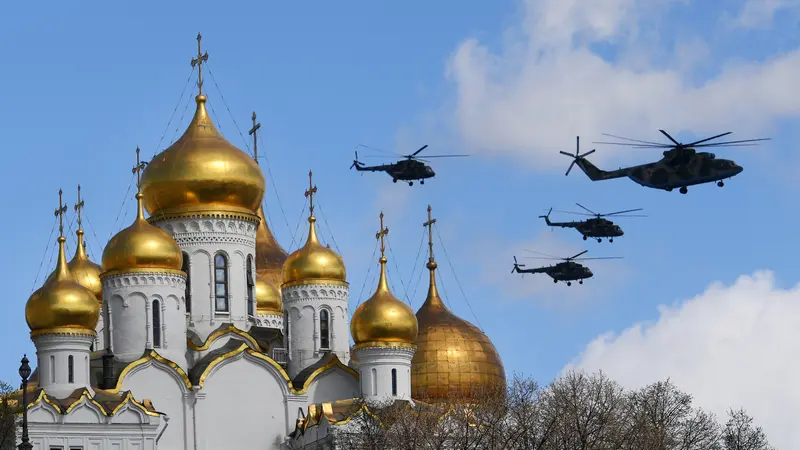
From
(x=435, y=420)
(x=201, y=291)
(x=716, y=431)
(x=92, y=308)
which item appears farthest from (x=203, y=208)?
(x=716, y=431)

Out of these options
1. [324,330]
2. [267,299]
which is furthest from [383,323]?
[267,299]

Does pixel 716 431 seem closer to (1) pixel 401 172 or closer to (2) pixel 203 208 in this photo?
(1) pixel 401 172

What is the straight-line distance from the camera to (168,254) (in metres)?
66.4

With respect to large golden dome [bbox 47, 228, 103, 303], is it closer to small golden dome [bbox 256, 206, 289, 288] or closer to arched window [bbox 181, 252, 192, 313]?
arched window [bbox 181, 252, 192, 313]

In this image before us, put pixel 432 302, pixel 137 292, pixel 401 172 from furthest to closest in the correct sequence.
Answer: pixel 432 302 → pixel 401 172 → pixel 137 292

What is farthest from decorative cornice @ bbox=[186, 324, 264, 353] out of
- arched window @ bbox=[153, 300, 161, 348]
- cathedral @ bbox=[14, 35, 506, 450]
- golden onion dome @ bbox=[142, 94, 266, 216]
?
golden onion dome @ bbox=[142, 94, 266, 216]

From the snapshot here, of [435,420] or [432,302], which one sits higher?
[432,302]

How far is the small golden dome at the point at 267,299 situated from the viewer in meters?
75.2

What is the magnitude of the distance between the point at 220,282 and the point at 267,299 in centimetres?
621

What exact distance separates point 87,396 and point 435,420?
9943 mm

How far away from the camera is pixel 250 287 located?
7050 cm

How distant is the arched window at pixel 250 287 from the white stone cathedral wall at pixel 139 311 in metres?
4.10

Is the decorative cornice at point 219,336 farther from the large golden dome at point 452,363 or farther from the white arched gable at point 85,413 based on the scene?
the large golden dome at point 452,363

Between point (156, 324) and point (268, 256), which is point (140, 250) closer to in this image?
point (156, 324)
